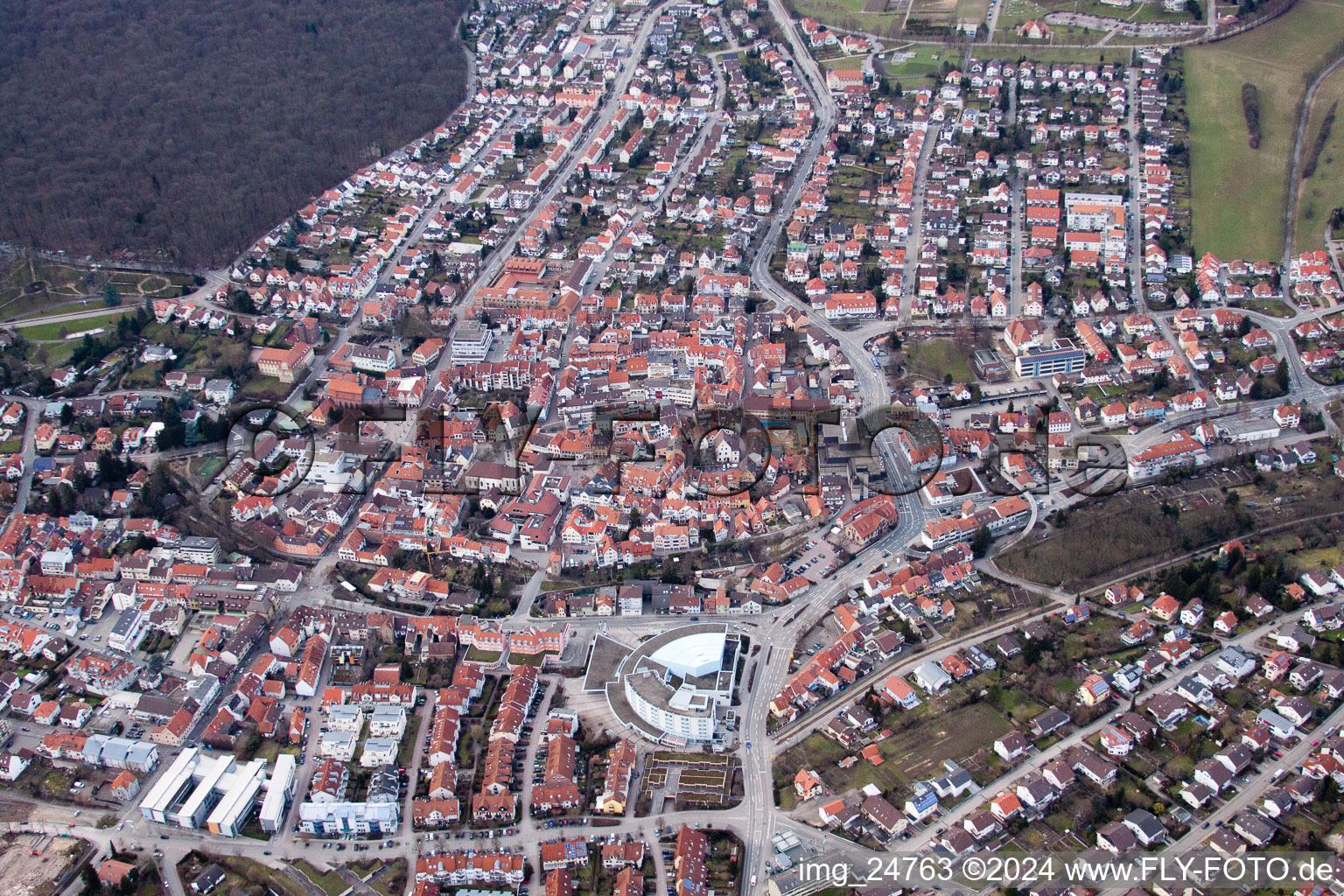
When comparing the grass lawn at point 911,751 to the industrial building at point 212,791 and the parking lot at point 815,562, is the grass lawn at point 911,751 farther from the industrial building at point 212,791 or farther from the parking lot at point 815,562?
the industrial building at point 212,791

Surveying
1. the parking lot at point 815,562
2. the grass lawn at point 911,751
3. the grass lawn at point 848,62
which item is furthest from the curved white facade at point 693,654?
the grass lawn at point 848,62

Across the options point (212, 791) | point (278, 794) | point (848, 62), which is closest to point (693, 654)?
point (278, 794)

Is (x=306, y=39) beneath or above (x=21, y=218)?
above

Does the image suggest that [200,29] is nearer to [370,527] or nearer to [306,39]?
[306,39]

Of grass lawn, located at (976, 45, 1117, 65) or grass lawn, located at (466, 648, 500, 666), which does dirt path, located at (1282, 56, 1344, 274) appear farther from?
grass lawn, located at (466, 648, 500, 666)

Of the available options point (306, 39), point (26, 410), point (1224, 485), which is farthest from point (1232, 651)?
point (306, 39)

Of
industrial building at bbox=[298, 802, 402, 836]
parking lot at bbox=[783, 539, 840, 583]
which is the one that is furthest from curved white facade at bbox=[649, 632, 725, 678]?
industrial building at bbox=[298, 802, 402, 836]
